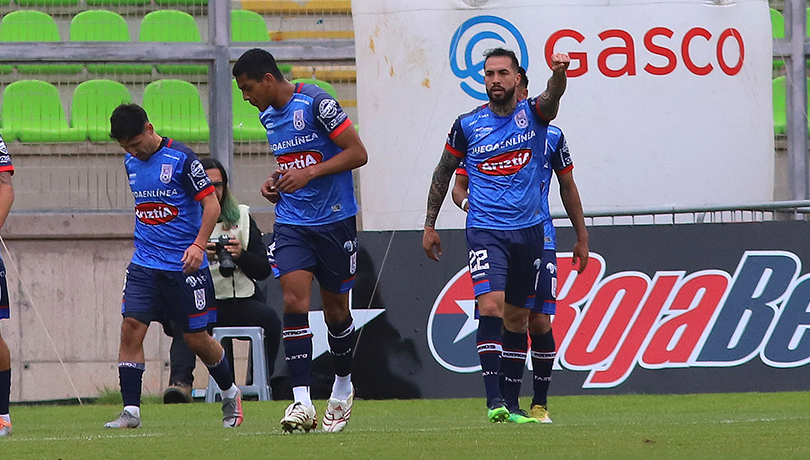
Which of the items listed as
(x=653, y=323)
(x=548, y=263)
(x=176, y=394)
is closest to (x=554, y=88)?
(x=548, y=263)

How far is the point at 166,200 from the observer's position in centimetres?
849

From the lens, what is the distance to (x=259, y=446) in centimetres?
618

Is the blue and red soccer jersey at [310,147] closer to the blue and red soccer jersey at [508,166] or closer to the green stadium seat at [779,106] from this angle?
the blue and red soccer jersey at [508,166]

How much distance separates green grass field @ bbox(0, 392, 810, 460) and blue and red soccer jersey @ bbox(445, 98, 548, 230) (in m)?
1.15

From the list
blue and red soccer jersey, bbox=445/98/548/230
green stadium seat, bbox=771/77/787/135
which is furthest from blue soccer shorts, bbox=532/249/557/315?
green stadium seat, bbox=771/77/787/135

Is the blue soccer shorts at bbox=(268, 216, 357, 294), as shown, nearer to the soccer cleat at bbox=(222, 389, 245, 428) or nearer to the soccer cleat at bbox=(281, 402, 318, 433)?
the soccer cleat at bbox=(281, 402, 318, 433)

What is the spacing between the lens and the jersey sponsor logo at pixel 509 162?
316 inches

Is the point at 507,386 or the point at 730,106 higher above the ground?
the point at 730,106

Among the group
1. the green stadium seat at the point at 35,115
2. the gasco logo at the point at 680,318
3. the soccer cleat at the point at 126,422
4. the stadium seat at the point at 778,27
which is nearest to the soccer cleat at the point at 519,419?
the soccer cleat at the point at 126,422

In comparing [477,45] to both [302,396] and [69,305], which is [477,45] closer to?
[69,305]

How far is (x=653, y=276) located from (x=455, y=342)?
1582 millimetres

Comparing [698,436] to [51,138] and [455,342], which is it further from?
[51,138]

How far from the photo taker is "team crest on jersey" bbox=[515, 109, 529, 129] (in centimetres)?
803

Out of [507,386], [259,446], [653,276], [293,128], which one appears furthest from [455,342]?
[259,446]
